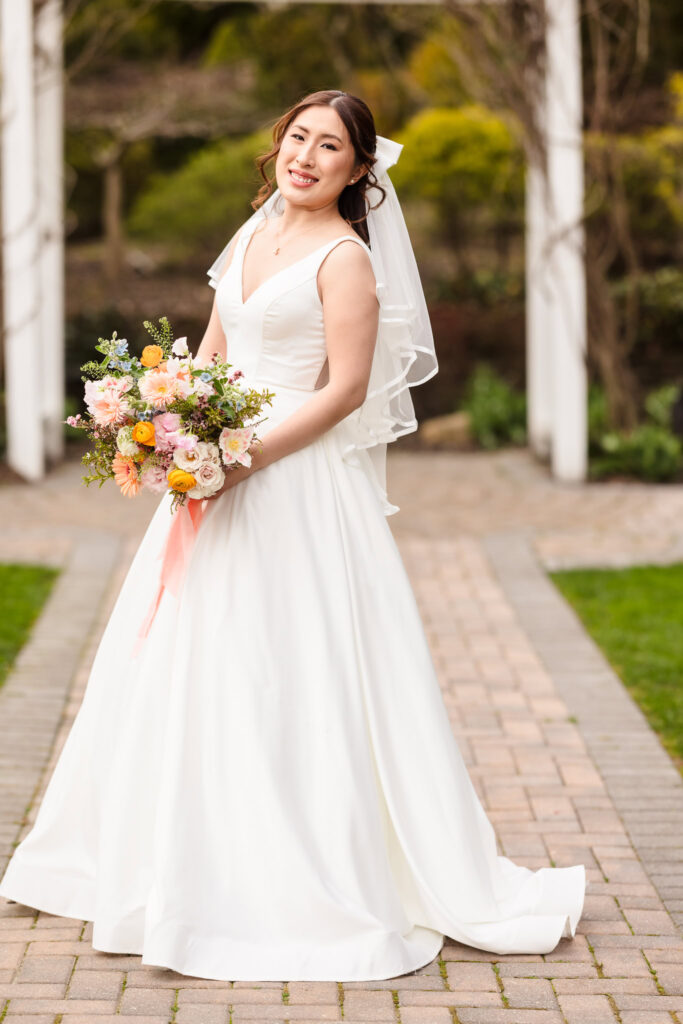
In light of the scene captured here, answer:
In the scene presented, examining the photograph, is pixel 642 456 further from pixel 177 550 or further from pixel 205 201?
pixel 205 201

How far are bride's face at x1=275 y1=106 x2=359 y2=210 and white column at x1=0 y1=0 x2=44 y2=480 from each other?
21.7 ft

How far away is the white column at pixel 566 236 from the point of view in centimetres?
970

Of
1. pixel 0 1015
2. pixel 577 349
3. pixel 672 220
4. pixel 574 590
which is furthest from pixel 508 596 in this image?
pixel 672 220

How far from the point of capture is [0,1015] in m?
2.85

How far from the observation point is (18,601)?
21.9ft

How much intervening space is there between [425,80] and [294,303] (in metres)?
15.5

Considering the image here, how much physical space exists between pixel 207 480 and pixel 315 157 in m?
0.85

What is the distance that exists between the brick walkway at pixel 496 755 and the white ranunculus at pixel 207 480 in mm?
1093

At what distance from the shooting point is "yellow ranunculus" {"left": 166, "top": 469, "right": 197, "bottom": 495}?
2930 millimetres

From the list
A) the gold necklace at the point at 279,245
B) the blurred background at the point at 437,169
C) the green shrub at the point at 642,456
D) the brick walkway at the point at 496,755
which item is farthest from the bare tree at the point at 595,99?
the gold necklace at the point at 279,245

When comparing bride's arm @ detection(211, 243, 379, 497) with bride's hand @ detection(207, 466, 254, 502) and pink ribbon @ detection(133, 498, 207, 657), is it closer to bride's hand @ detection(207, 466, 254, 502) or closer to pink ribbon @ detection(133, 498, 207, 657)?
bride's hand @ detection(207, 466, 254, 502)

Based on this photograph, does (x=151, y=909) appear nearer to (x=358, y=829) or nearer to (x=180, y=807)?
(x=180, y=807)

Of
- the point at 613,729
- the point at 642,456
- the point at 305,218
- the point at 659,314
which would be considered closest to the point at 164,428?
the point at 305,218

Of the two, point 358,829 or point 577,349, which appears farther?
point 577,349
